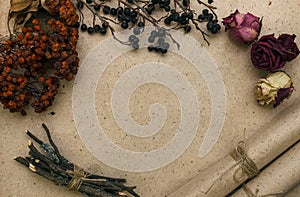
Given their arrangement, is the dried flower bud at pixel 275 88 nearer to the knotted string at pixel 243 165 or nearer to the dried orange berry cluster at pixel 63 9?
the knotted string at pixel 243 165

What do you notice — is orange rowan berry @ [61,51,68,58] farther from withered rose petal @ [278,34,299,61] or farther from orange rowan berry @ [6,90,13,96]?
withered rose petal @ [278,34,299,61]

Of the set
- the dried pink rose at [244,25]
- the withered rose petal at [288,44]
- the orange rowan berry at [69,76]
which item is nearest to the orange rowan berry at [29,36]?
the orange rowan berry at [69,76]

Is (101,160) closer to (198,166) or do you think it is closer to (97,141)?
(97,141)

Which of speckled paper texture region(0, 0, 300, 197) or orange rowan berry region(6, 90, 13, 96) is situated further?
speckled paper texture region(0, 0, 300, 197)

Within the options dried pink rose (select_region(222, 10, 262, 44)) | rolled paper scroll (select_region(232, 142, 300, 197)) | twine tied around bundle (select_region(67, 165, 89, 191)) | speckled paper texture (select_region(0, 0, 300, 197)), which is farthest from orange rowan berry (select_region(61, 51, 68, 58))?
rolled paper scroll (select_region(232, 142, 300, 197))

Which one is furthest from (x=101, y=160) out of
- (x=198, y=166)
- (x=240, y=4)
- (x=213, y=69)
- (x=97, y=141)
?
(x=240, y=4)

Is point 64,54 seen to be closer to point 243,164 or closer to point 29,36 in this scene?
point 29,36
